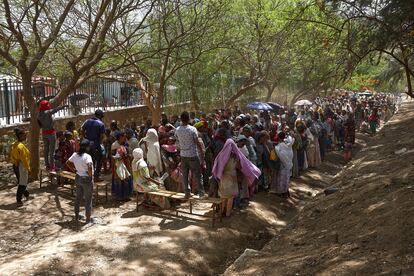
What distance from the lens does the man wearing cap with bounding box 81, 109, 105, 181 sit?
35.9 feet

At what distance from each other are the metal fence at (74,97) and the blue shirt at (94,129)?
5.71 feet

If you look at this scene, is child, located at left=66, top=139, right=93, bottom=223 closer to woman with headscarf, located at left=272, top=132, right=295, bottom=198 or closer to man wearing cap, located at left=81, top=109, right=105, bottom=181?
man wearing cap, located at left=81, top=109, right=105, bottom=181

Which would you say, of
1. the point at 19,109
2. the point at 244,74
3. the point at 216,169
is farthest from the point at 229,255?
the point at 244,74

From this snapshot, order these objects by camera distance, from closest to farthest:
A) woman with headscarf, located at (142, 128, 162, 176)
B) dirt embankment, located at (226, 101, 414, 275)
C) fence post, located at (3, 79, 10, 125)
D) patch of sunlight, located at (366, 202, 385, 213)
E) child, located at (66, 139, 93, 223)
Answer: dirt embankment, located at (226, 101, 414, 275) → patch of sunlight, located at (366, 202, 385, 213) → child, located at (66, 139, 93, 223) → woman with headscarf, located at (142, 128, 162, 176) → fence post, located at (3, 79, 10, 125)

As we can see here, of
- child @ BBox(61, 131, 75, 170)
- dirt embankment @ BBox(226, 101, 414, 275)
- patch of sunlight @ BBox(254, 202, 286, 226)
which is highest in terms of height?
child @ BBox(61, 131, 75, 170)

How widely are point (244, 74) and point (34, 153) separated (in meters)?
→ 13.8

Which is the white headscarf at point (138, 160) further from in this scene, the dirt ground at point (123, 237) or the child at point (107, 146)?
the child at point (107, 146)

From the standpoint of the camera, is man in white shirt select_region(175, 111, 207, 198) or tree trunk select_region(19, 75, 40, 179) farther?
tree trunk select_region(19, 75, 40, 179)

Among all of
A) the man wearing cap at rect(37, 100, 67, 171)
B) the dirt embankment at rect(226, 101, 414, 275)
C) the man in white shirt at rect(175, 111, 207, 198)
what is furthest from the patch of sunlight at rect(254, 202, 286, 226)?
the man wearing cap at rect(37, 100, 67, 171)

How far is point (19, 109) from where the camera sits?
14.6 meters

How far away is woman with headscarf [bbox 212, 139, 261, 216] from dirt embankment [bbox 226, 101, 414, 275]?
1.19 m

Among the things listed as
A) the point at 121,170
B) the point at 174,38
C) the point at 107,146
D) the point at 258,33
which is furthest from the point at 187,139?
the point at 258,33

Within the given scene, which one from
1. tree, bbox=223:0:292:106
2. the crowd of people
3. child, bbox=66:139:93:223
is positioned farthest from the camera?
Result: tree, bbox=223:0:292:106

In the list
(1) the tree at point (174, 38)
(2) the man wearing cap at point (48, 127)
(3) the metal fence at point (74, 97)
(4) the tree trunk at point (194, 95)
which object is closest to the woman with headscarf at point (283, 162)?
(1) the tree at point (174, 38)
